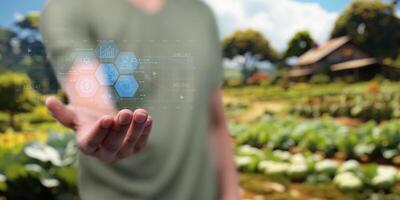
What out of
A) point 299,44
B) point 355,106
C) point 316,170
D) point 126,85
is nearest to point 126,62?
point 126,85

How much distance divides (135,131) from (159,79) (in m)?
0.08

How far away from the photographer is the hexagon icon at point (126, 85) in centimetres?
22

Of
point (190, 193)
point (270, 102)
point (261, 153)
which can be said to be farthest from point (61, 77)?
point (270, 102)

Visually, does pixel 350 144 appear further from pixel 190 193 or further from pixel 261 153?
pixel 190 193

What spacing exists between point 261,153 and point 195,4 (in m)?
1.37

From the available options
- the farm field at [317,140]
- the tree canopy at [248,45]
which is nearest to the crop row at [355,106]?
the farm field at [317,140]

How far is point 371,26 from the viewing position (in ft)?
5.54

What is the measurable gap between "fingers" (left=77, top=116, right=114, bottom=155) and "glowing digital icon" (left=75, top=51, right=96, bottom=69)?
3 centimetres

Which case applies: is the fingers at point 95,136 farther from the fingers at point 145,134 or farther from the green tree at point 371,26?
the green tree at point 371,26

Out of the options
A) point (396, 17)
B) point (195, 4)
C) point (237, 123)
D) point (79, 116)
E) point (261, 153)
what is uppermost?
point (396, 17)

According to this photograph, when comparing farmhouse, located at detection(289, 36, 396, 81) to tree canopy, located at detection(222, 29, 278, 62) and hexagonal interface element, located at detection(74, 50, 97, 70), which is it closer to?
tree canopy, located at detection(222, 29, 278, 62)

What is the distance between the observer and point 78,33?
0.25m

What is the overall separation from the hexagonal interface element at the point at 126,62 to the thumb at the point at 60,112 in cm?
4

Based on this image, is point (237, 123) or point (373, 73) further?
point (237, 123)
